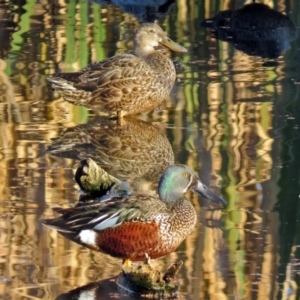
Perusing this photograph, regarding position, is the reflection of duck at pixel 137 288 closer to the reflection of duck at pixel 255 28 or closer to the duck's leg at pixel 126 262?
the duck's leg at pixel 126 262

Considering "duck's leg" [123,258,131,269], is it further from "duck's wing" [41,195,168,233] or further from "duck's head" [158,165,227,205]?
"duck's head" [158,165,227,205]

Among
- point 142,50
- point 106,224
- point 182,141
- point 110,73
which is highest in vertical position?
point 142,50

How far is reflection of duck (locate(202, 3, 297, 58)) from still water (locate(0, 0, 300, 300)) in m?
0.03

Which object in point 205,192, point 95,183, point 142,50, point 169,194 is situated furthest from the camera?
point 142,50

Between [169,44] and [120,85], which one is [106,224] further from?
[169,44]

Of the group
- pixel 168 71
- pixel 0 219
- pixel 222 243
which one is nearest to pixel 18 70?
pixel 168 71

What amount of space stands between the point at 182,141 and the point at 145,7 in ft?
17.5

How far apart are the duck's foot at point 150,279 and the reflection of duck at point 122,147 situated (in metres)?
1.82

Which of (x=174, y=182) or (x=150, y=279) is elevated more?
(x=174, y=182)

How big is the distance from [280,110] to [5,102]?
2.30 meters

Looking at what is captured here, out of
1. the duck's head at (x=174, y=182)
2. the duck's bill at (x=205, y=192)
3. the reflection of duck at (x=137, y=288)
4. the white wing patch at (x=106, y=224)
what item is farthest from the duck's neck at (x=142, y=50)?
the reflection of duck at (x=137, y=288)

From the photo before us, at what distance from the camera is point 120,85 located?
811 centimetres

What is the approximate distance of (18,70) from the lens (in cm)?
937

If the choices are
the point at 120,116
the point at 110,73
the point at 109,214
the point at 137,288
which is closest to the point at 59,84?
the point at 110,73
